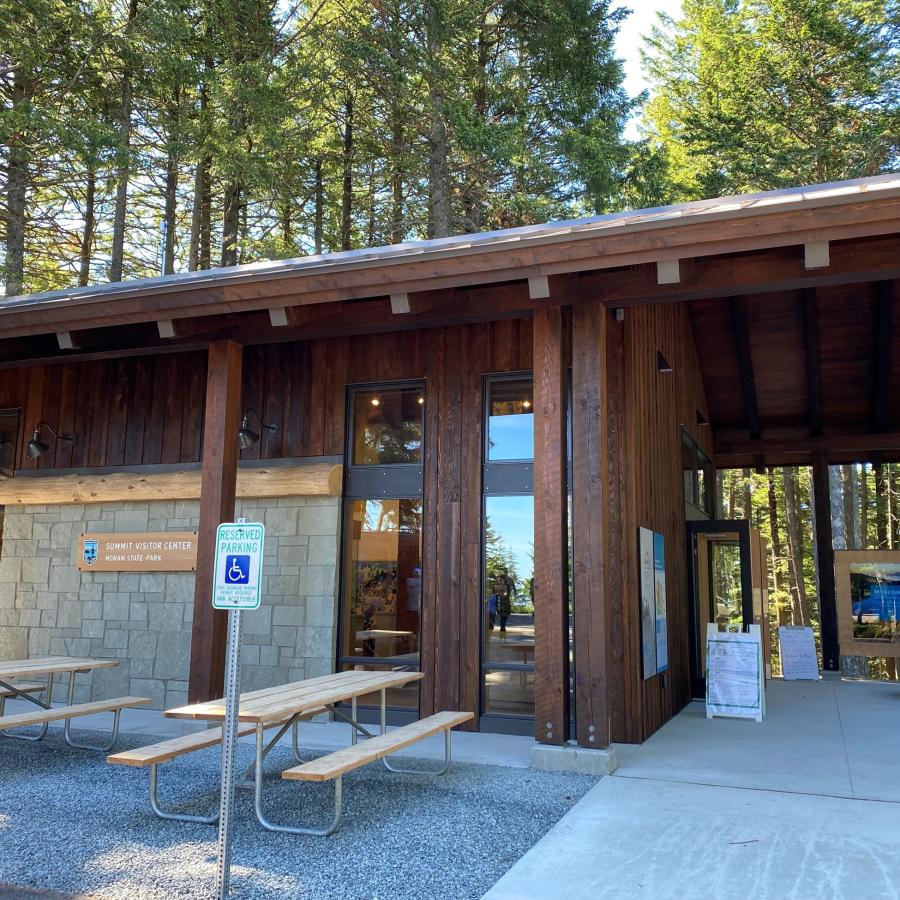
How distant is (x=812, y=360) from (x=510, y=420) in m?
5.72

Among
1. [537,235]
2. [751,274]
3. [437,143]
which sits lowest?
[751,274]

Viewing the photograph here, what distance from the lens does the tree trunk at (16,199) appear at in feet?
40.0

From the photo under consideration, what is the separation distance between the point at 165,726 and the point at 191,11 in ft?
40.3

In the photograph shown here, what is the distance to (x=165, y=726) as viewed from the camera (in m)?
7.33

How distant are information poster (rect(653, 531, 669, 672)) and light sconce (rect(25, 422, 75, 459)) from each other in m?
6.42

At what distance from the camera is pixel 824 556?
1316cm

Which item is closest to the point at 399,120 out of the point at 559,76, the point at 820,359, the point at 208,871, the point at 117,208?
the point at 559,76

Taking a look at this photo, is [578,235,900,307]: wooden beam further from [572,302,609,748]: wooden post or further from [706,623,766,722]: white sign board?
[706,623,766,722]: white sign board

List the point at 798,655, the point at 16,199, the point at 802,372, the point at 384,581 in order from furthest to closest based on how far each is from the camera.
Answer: the point at 16,199
the point at 798,655
the point at 802,372
the point at 384,581

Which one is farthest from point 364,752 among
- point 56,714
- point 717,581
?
point 717,581

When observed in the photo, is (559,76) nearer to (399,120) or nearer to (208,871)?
(399,120)

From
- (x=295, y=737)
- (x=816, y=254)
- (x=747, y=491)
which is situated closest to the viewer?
(x=816, y=254)

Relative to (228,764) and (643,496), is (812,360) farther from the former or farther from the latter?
(228,764)

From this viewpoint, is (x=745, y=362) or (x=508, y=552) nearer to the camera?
(x=508, y=552)
